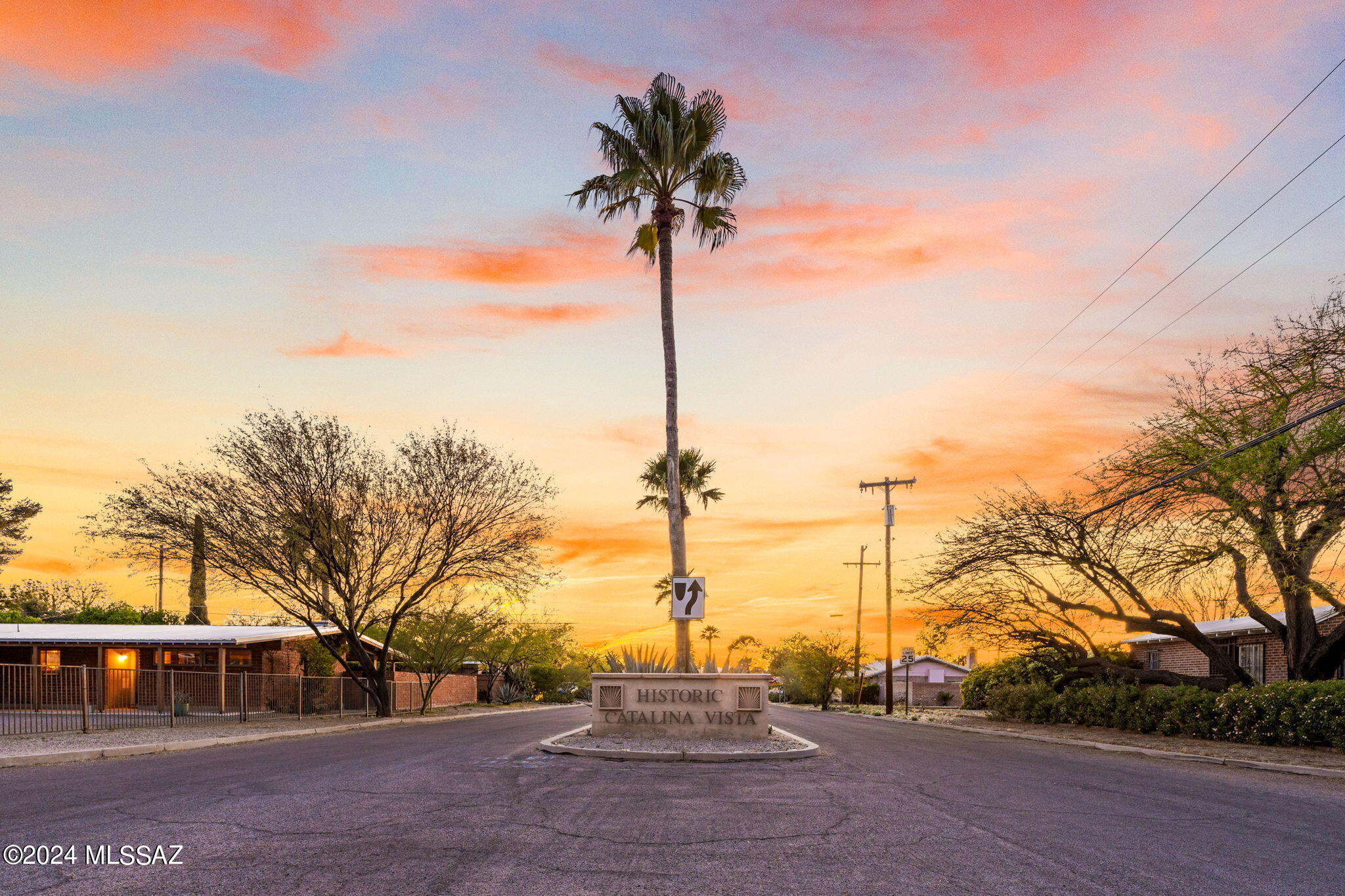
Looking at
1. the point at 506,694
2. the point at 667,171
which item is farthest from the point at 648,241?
the point at 506,694

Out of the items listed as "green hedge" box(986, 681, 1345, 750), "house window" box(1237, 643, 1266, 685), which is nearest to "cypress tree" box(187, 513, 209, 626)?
"green hedge" box(986, 681, 1345, 750)

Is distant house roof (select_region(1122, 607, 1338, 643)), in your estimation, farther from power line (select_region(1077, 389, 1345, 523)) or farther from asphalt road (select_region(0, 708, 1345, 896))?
asphalt road (select_region(0, 708, 1345, 896))

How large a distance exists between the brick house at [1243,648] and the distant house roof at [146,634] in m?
33.5

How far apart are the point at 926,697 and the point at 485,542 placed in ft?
198

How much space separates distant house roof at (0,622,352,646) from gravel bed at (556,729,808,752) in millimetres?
22570

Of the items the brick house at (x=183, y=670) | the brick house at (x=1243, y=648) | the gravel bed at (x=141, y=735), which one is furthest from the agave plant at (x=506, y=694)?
the brick house at (x=1243, y=648)

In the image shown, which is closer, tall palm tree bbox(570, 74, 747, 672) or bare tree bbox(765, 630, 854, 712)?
tall palm tree bbox(570, 74, 747, 672)

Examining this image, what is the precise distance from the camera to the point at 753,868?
7402 millimetres

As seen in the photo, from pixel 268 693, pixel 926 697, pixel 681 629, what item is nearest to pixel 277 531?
pixel 268 693

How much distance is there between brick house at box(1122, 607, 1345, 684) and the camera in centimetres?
3196

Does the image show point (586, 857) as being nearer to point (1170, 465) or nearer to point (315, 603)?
point (1170, 465)

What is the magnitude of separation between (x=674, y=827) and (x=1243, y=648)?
32.9 meters

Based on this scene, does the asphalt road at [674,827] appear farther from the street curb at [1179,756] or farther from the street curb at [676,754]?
the street curb at [676,754]

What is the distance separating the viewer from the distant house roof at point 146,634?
125ft
